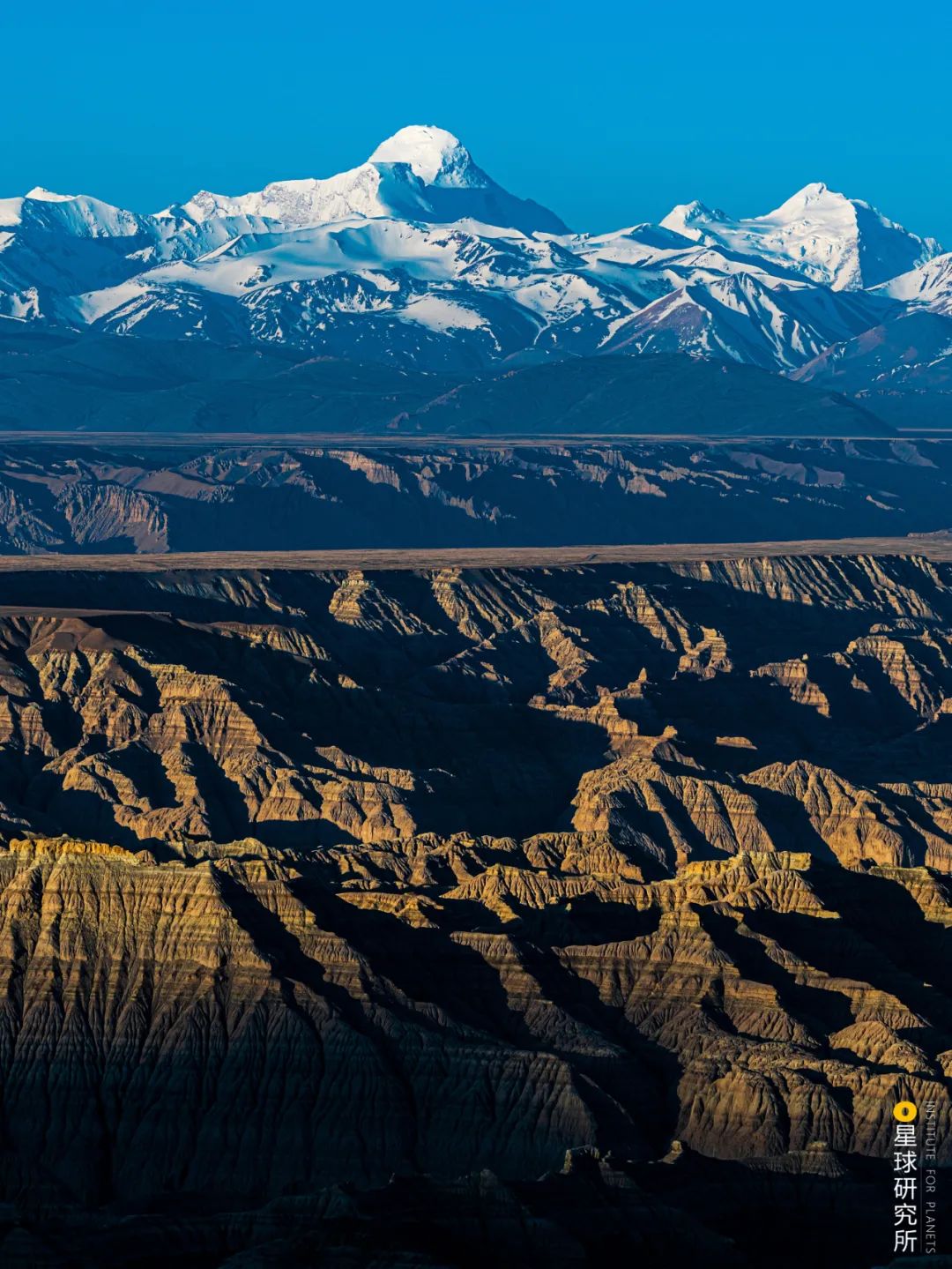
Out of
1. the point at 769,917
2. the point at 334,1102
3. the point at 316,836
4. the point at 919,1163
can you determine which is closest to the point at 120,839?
the point at 316,836

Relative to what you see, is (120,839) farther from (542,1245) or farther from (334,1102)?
(542,1245)

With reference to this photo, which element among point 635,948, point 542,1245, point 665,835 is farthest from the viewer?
point 665,835

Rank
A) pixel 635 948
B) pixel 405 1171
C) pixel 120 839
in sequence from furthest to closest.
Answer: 1. pixel 120 839
2. pixel 635 948
3. pixel 405 1171

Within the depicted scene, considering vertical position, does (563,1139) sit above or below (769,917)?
below

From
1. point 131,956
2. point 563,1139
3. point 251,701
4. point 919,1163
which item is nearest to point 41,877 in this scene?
point 131,956

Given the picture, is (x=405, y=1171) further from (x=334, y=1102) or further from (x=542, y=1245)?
(x=542, y=1245)

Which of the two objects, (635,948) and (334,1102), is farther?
(635,948)

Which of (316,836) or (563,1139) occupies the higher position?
(316,836)

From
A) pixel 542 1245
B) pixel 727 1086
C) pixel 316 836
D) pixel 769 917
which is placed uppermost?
pixel 316 836

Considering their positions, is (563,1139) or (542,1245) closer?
(542,1245)
